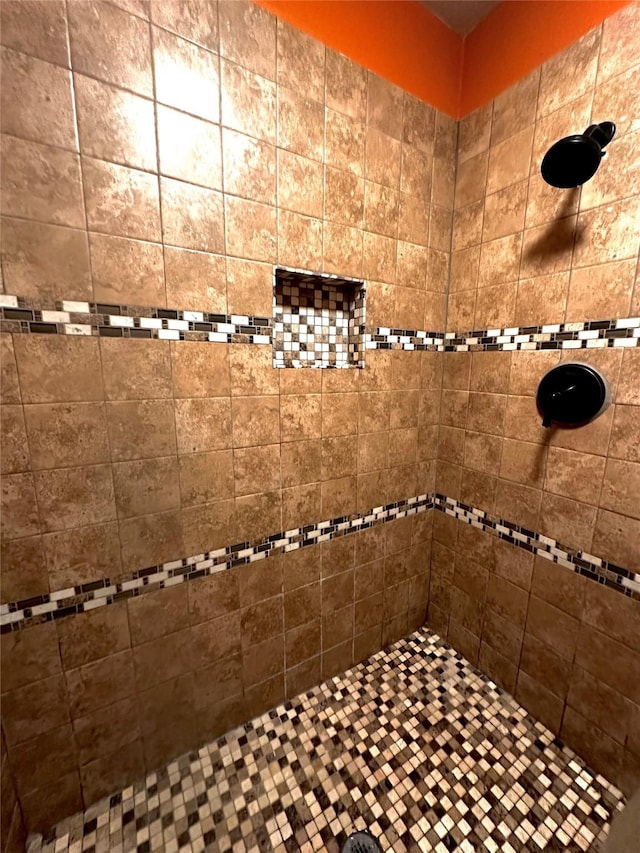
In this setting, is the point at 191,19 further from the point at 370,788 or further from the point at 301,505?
the point at 370,788

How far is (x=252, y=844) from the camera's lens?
1.06m

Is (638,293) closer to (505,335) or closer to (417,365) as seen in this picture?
(505,335)


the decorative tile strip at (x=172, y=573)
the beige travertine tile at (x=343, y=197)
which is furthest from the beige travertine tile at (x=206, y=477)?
the beige travertine tile at (x=343, y=197)

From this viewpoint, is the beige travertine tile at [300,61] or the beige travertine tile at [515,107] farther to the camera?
the beige travertine tile at [515,107]

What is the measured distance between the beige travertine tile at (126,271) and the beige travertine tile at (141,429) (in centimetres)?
31

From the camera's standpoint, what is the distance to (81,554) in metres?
1.04

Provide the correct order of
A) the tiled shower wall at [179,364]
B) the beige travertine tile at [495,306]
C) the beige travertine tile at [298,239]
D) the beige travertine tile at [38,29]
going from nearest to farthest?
the beige travertine tile at [38,29], the tiled shower wall at [179,364], the beige travertine tile at [298,239], the beige travertine tile at [495,306]

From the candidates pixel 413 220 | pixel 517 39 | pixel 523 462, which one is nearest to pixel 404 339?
pixel 413 220

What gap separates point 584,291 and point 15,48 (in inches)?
68.1

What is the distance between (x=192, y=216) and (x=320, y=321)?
0.62 meters

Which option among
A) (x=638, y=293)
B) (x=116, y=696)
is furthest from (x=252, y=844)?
(x=638, y=293)

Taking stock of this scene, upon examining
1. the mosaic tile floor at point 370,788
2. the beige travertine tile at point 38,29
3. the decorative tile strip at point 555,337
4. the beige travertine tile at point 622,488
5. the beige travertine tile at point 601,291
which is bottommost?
the mosaic tile floor at point 370,788

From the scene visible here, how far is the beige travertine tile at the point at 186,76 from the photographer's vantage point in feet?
3.10

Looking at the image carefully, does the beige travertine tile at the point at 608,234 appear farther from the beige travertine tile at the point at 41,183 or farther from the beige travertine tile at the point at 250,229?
the beige travertine tile at the point at 41,183
